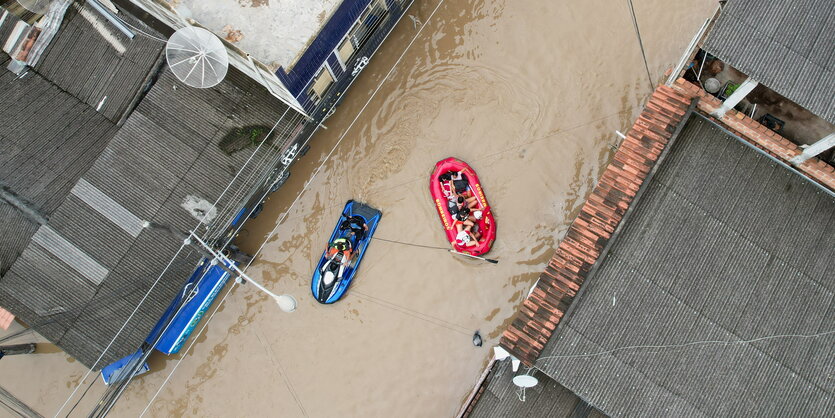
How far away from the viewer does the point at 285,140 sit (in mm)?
19359

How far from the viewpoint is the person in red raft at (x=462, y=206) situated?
66.2 feet

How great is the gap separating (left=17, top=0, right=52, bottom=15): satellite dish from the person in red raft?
16.2 meters

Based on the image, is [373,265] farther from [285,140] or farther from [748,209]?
[748,209]

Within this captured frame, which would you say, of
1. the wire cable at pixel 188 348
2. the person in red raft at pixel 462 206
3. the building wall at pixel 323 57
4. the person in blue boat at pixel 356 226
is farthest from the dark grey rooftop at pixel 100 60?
the person in red raft at pixel 462 206

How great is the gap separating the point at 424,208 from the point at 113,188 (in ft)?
37.8

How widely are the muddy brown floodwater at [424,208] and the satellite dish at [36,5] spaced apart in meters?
11.0

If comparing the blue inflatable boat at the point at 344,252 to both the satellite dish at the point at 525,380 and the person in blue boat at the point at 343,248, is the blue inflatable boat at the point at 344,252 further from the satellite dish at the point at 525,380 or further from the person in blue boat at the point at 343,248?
the satellite dish at the point at 525,380

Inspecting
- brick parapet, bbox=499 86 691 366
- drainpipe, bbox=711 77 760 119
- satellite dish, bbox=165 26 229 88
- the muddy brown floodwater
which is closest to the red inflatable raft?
the muddy brown floodwater

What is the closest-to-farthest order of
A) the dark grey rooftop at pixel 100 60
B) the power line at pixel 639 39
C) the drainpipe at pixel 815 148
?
the drainpipe at pixel 815 148, the dark grey rooftop at pixel 100 60, the power line at pixel 639 39

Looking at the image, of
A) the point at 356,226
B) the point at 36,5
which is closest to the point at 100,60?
the point at 36,5

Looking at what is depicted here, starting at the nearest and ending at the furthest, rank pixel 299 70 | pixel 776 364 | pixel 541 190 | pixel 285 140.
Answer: pixel 776 364 → pixel 299 70 → pixel 285 140 → pixel 541 190

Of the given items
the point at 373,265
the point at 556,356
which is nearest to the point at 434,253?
the point at 373,265

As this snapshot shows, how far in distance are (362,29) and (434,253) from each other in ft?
29.9

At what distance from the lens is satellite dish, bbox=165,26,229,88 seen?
1593 centimetres
